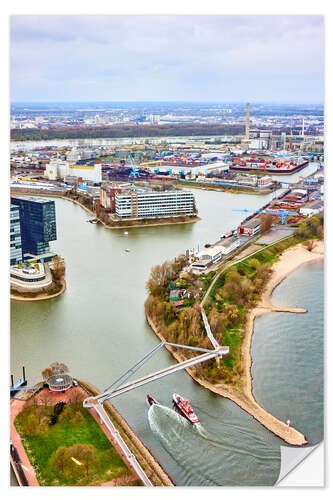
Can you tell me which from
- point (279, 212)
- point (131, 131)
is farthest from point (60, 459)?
point (131, 131)

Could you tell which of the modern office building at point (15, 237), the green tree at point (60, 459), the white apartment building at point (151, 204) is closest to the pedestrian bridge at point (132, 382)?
the green tree at point (60, 459)

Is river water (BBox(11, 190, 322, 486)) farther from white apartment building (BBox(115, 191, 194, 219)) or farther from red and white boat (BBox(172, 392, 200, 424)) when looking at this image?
white apartment building (BBox(115, 191, 194, 219))

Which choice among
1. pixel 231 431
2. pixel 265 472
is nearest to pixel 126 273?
pixel 231 431

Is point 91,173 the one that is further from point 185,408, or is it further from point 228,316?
point 185,408

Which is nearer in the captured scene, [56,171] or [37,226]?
[37,226]

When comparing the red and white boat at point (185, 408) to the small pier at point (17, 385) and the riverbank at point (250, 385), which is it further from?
the small pier at point (17, 385)
